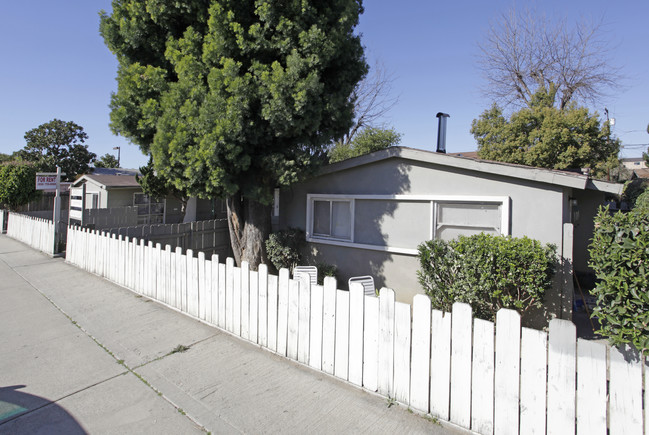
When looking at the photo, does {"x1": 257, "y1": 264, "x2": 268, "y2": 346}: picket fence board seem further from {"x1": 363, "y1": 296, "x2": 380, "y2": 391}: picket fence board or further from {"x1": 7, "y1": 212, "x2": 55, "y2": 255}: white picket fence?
{"x1": 7, "y1": 212, "x2": 55, "y2": 255}: white picket fence

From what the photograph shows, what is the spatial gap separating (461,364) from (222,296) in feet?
11.2

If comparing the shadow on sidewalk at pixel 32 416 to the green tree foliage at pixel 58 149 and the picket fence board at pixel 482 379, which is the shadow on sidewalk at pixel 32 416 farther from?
the green tree foliage at pixel 58 149

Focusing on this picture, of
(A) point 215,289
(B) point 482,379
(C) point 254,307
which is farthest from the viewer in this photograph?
(A) point 215,289

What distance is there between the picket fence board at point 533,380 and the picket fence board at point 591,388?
217 mm

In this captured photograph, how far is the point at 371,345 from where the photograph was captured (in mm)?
3543

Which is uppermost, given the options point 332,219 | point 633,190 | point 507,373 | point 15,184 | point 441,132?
Result: point 441,132

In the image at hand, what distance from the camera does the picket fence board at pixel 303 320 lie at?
13.3 ft

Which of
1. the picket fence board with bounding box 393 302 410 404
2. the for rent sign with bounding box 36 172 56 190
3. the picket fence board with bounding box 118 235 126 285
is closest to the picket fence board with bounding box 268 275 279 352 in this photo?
the picket fence board with bounding box 393 302 410 404

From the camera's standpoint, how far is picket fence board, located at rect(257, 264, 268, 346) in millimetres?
4516

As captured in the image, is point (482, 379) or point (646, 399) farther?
point (482, 379)

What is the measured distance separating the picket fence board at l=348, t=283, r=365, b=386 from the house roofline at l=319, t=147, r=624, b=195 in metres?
3.98

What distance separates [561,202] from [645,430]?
424 cm

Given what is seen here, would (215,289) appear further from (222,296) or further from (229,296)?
(229,296)

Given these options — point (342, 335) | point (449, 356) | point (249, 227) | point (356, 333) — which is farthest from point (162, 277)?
point (449, 356)
